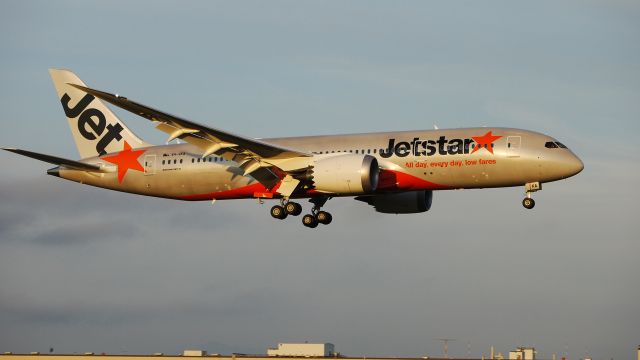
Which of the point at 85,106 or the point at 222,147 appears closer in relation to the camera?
the point at 222,147

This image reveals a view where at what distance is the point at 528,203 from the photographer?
6088cm

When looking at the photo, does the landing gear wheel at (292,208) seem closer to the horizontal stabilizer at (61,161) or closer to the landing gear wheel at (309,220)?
the landing gear wheel at (309,220)

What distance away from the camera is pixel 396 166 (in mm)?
61875

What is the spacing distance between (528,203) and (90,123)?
2799 cm

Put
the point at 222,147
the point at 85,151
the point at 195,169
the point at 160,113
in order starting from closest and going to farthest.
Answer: the point at 160,113
the point at 222,147
the point at 195,169
the point at 85,151

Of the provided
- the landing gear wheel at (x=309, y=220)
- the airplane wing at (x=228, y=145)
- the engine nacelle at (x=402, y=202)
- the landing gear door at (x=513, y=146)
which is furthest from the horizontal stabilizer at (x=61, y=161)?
the landing gear door at (x=513, y=146)

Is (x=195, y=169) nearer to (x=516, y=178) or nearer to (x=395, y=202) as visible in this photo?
(x=395, y=202)

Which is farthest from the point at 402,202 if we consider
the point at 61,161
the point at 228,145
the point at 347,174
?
the point at 61,161

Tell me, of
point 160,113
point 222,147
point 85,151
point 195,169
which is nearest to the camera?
point 160,113

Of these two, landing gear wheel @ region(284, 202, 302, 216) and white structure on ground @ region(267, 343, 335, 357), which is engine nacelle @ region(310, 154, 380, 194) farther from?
white structure on ground @ region(267, 343, 335, 357)

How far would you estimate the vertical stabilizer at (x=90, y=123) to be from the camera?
7162 cm

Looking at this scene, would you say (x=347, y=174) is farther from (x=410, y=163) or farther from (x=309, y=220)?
(x=309, y=220)

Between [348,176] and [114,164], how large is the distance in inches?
647

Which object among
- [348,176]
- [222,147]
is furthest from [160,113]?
[348,176]
